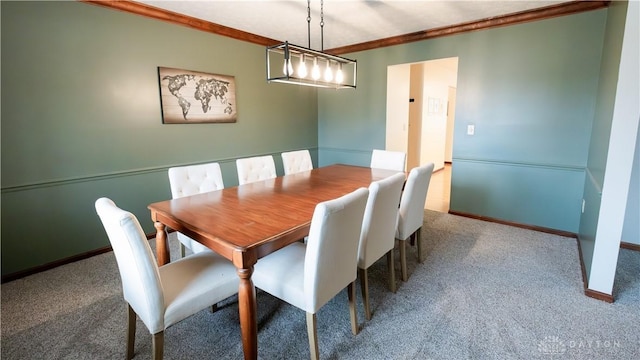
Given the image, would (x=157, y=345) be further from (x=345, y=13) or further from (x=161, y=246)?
(x=345, y=13)

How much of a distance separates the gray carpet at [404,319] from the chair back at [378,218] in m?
0.42

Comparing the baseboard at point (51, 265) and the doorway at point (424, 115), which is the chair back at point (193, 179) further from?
the doorway at point (424, 115)

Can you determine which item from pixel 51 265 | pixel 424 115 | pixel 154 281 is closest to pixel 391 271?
pixel 154 281

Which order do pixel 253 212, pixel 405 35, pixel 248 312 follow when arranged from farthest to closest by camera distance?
pixel 405 35 → pixel 253 212 → pixel 248 312

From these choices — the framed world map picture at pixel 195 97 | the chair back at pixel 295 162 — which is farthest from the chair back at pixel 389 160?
the framed world map picture at pixel 195 97

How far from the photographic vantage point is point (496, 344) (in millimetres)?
1714

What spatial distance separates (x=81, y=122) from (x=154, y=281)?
7.06 feet

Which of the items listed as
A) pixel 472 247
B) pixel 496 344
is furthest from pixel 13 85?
pixel 472 247

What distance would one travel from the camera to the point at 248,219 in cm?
175

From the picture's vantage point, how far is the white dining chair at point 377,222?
180 centimetres

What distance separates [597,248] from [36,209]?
14.1 feet

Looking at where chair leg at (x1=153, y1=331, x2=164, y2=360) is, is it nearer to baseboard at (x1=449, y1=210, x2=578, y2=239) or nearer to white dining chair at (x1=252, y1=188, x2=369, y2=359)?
white dining chair at (x1=252, y1=188, x2=369, y2=359)

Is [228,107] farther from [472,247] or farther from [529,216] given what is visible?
[529,216]

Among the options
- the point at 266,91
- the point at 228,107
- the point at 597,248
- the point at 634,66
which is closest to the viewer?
the point at 634,66
